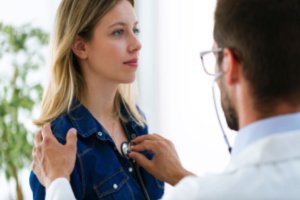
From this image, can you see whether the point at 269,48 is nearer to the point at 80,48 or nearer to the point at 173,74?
the point at 80,48

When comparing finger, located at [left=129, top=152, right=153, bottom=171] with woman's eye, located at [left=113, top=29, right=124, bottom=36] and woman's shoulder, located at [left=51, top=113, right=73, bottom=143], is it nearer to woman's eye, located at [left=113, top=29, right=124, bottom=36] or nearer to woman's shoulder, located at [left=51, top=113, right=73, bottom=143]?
woman's shoulder, located at [left=51, top=113, right=73, bottom=143]

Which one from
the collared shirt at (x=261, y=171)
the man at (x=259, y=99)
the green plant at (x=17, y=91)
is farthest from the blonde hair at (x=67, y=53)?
the green plant at (x=17, y=91)

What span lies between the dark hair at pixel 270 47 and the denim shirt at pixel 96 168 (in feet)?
2.14

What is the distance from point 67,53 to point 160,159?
438 mm

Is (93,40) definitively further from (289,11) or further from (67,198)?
(289,11)

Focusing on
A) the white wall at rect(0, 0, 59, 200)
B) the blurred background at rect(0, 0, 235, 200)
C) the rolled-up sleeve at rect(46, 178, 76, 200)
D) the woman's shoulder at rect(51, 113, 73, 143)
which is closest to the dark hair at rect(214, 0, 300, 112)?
the rolled-up sleeve at rect(46, 178, 76, 200)

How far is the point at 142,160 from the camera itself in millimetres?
1646

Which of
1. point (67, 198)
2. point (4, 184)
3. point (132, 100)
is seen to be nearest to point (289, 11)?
Result: point (67, 198)

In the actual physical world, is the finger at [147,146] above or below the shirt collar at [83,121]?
below

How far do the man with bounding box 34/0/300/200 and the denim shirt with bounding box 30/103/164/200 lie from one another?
552 mm

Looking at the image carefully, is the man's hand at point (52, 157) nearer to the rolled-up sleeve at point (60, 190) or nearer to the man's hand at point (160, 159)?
the rolled-up sleeve at point (60, 190)

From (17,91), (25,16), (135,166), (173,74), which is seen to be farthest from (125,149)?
(25,16)

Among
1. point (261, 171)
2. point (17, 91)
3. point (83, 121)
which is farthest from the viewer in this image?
point (17, 91)

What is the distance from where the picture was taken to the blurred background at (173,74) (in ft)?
9.39
